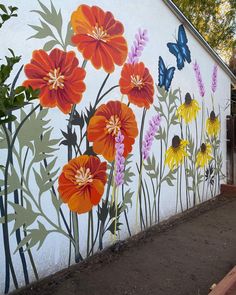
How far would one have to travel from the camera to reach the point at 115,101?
478 cm

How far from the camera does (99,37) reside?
14.6 feet

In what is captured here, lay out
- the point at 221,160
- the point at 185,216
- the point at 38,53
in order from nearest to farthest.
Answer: the point at 38,53, the point at 185,216, the point at 221,160

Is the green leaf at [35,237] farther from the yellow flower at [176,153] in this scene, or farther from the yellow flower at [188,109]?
the yellow flower at [188,109]

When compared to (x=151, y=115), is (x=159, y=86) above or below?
above

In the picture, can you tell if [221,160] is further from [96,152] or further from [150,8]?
[96,152]

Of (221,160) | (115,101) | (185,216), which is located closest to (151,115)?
(115,101)

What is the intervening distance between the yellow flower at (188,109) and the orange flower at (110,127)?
63.7 inches

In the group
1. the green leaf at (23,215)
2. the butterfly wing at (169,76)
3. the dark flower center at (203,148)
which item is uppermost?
the butterfly wing at (169,76)

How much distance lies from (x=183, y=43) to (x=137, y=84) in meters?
1.88

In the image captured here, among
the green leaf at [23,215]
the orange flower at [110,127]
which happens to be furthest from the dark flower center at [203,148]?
the green leaf at [23,215]

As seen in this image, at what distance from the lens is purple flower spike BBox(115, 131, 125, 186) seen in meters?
4.82

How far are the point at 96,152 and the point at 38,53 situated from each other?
4.42 feet

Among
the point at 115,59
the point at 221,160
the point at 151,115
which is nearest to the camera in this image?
the point at 115,59

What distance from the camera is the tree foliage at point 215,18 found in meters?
13.4
